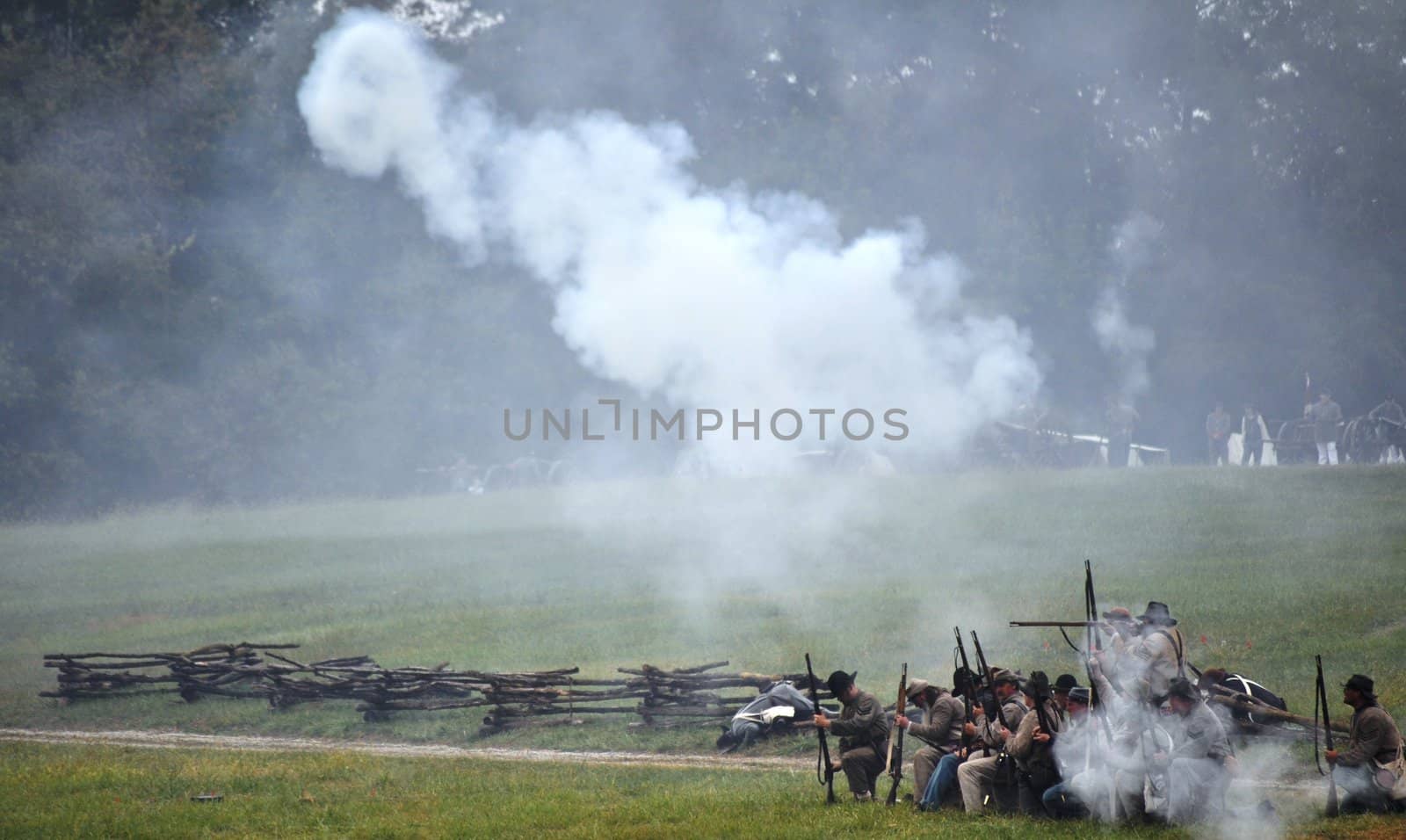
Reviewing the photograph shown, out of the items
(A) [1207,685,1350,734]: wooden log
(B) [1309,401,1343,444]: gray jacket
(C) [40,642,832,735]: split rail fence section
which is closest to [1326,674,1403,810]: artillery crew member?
(A) [1207,685,1350,734]: wooden log

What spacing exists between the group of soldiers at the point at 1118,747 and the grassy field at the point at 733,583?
2.66 meters

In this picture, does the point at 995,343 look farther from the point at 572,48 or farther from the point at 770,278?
the point at 572,48

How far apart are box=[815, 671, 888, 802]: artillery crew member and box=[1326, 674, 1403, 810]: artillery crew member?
12.4 ft

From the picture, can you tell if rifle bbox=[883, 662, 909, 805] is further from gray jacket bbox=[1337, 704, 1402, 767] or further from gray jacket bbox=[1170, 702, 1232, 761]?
gray jacket bbox=[1337, 704, 1402, 767]

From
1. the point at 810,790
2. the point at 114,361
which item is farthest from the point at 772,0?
the point at 810,790

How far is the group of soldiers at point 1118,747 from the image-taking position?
37.8ft

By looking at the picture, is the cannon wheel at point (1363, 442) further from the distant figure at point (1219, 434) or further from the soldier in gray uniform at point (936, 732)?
the soldier in gray uniform at point (936, 732)

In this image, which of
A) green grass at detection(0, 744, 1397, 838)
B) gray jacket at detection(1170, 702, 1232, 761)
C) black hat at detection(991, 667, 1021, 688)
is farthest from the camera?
black hat at detection(991, 667, 1021, 688)

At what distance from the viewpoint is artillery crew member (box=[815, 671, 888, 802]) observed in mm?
13438

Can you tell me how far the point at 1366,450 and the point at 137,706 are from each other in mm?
31182

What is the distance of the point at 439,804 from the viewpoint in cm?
1420

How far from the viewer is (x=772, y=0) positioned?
45656mm

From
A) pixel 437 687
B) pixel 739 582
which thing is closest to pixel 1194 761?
pixel 437 687

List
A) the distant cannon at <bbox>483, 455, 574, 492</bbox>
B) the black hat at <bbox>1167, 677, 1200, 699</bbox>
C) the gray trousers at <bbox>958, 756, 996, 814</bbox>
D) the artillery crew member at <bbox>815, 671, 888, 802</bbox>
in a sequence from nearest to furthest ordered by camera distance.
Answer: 1. the black hat at <bbox>1167, 677, 1200, 699</bbox>
2. the gray trousers at <bbox>958, 756, 996, 814</bbox>
3. the artillery crew member at <bbox>815, 671, 888, 802</bbox>
4. the distant cannon at <bbox>483, 455, 574, 492</bbox>
